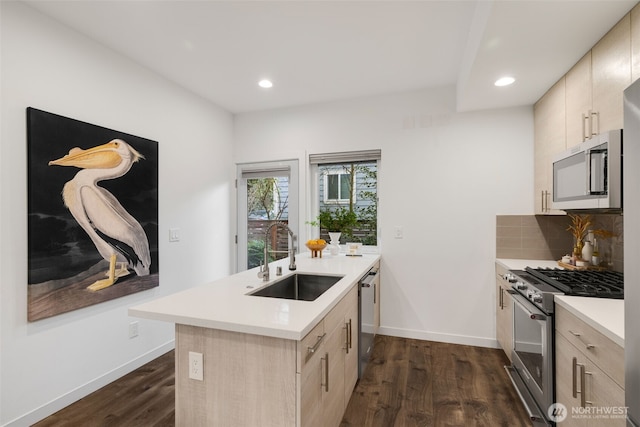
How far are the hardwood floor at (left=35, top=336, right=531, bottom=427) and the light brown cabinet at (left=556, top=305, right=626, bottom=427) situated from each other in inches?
21.8

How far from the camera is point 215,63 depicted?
103 inches

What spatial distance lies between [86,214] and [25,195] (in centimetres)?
36

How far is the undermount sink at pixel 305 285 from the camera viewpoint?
7.06 feet

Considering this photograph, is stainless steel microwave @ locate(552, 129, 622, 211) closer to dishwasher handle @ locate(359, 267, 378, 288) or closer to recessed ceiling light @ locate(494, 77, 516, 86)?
recessed ceiling light @ locate(494, 77, 516, 86)

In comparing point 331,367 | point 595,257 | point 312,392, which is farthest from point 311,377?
point 595,257

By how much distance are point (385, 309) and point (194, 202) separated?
7.70 feet

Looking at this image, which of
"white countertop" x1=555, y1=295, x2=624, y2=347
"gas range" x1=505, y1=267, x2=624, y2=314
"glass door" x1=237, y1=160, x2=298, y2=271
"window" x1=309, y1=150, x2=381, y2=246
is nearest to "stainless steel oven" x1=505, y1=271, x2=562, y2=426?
"gas range" x1=505, y1=267, x2=624, y2=314

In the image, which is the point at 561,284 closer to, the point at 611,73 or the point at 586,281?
the point at 586,281

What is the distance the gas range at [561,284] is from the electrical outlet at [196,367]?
5.87ft

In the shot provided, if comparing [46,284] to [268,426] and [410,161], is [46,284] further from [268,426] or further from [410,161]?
[410,161]

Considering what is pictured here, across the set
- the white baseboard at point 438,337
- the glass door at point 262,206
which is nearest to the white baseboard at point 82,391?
the glass door at point 262,206

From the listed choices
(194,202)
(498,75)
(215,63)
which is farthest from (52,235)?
(498,75)

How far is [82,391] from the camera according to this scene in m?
2.15

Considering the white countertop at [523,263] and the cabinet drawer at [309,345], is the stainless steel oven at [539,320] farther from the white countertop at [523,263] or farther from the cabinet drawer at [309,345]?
the cabinet drawer at [309,345]
